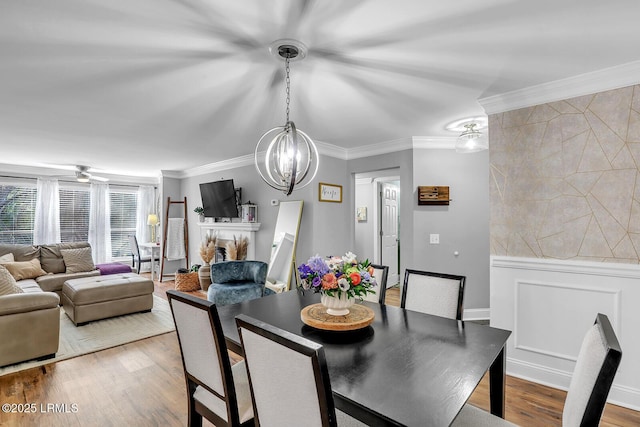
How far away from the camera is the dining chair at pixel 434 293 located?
6.91 ft

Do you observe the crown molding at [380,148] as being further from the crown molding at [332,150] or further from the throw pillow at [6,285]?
the throw pillow at [6,285]

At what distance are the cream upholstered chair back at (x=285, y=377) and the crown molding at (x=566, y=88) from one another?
2.74m

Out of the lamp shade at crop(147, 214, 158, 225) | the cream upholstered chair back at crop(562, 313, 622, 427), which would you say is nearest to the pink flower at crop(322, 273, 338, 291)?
the cream upholstered chair back at crop(562, 313, 622, 427)

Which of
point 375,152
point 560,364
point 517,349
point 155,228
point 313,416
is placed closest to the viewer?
point 313,416

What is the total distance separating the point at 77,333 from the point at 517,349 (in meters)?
4.66

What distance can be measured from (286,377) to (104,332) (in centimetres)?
370

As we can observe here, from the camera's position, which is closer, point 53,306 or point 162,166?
point 53,306

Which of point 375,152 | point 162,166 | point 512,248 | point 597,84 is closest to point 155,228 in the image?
point 162,166

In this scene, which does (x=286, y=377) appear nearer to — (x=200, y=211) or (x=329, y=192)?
(x=329, y=192)

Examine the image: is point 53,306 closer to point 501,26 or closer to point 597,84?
point 501,26

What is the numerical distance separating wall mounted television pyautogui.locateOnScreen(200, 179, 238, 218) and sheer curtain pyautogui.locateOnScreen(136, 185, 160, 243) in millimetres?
2594

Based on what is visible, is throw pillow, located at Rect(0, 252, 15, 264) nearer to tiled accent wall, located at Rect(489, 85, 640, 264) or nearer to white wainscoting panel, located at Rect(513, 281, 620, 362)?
tiled accent wall, located at Rect(489, 85, 640, 264)

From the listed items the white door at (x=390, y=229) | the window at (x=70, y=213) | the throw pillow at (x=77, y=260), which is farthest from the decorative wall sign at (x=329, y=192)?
the window at (x=70, y=213)

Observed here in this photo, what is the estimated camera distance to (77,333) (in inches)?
144
